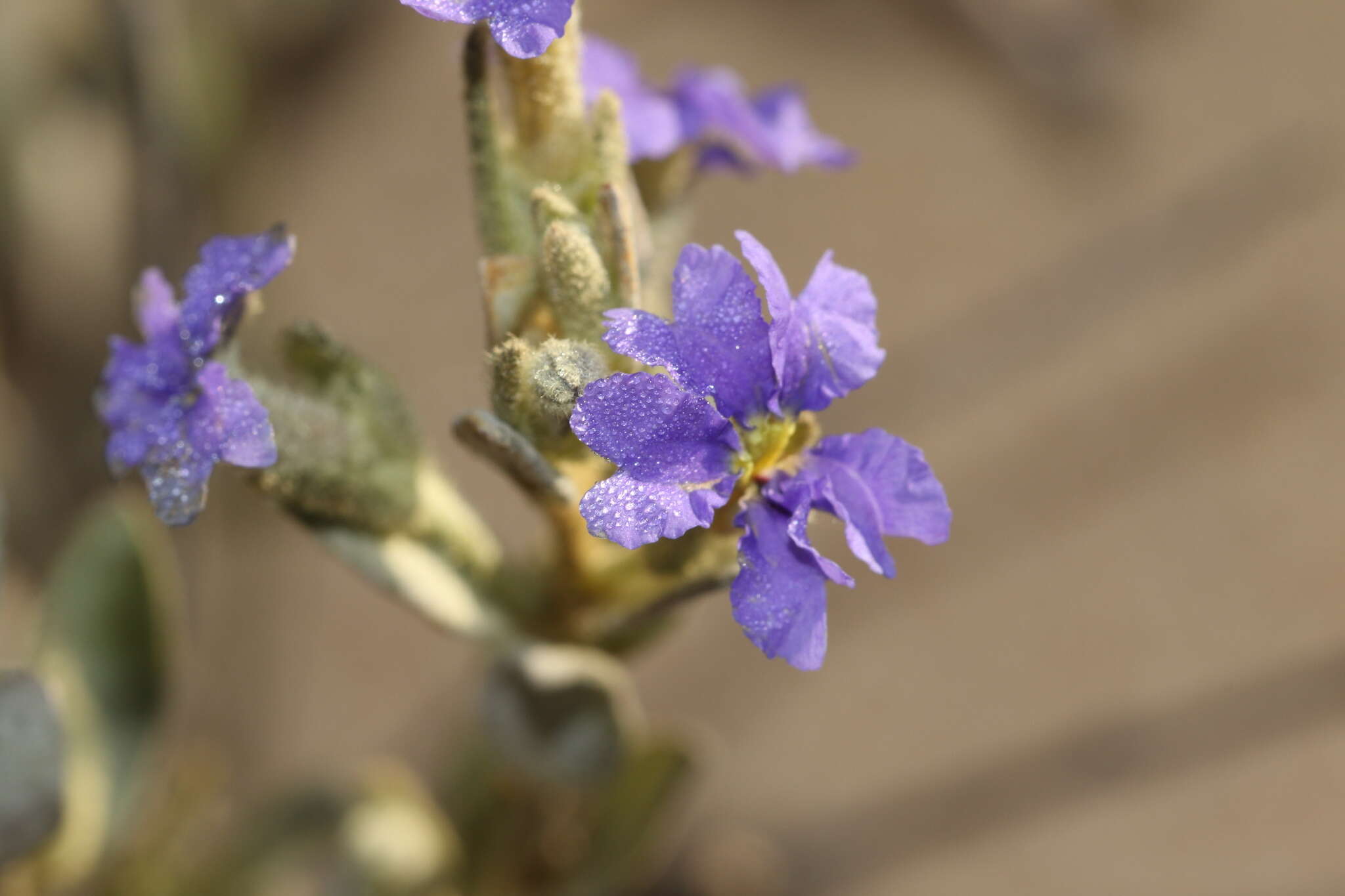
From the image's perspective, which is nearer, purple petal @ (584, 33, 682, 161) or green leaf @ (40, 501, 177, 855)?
purple petal @ (584, 33, 682, 161)

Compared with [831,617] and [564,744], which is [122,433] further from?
[831,617]

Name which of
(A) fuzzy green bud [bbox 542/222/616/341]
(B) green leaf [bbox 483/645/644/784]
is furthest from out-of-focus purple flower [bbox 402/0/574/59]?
(B) green leaf [bbox 483/645/644/784]

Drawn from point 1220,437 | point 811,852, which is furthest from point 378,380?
point 1220,437

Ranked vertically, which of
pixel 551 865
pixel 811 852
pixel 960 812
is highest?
pixel 960 812

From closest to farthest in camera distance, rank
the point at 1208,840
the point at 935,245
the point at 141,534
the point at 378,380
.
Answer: the point at 378,380
the point at 141,534
the point at 1208,840
the point at 935,245

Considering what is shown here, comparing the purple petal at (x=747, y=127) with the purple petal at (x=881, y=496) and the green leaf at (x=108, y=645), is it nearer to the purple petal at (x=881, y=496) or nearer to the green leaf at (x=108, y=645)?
the purple petal at (x=881, y=496)

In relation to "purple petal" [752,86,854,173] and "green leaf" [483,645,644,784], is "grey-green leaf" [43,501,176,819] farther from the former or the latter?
"purple petal" [752,86,854,173]

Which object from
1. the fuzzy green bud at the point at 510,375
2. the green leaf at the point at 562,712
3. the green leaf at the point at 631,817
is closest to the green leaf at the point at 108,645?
the green leaf at the point at 562,712

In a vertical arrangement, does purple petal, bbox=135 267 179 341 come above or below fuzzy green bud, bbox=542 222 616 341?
below
